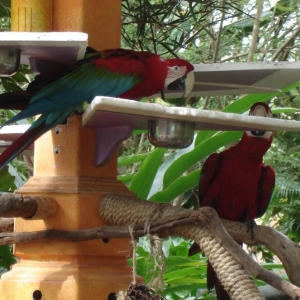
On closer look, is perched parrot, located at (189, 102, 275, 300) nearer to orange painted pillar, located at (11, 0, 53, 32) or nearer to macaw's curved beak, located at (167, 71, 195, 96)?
macaw's curved beak, located at (167, 71, 195, 96)

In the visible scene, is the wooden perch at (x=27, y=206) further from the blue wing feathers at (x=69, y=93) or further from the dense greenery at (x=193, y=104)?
the dense greenery at (x=193, y=104)

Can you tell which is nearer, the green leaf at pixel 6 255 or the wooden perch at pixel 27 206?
the wooden perch at pixel 27 206

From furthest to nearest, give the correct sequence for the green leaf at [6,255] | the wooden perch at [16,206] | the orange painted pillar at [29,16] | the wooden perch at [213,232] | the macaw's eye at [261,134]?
the green leaf at [6,255]
the macaw's eye at [261,134]
the orange painted pillar at [29,16]
the wooden perch at [16,206]
the wooden perch at [213,232]

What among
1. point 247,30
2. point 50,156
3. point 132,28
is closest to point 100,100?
point 50,156

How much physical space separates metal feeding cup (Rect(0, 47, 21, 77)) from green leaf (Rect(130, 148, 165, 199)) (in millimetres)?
650

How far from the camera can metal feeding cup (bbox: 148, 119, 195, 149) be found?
951 mm

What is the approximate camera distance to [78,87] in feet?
3.08

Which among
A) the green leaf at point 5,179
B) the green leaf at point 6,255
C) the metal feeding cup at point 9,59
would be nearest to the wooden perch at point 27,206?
the metal feeding cup at point 9,59

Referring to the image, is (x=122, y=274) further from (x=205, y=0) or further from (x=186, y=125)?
(x=205, y=0)

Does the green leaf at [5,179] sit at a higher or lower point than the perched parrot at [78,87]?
lower

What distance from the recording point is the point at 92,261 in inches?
40.8

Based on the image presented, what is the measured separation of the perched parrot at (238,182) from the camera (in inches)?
55.4

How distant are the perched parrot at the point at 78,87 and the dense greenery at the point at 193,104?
1.13ft

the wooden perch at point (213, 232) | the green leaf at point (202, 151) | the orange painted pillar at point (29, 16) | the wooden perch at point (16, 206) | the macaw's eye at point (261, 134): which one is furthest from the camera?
the green leaf at point (202, 151)
